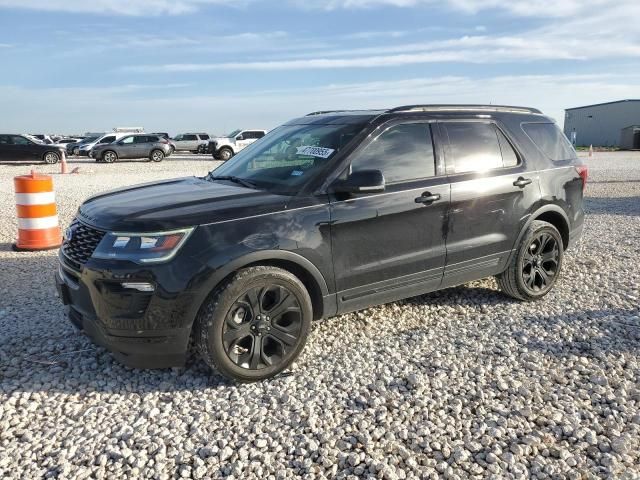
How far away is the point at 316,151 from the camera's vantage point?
429cm

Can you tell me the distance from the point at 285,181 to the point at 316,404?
164cm

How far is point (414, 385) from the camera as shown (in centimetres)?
A: 367

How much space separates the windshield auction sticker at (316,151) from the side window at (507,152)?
1.82 m

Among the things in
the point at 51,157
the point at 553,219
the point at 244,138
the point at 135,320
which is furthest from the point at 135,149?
the point at 135,320

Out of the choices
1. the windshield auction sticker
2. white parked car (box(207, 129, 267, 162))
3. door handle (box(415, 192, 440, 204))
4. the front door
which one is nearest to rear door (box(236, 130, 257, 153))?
white parked car (box(207, 129, 267, 162))

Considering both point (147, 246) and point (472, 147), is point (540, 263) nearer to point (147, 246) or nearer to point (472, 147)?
point (472, 147)

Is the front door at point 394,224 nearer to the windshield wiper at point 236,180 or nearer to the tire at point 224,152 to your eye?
the windshield wiper at point 236,180

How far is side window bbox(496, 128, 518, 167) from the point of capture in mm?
5063

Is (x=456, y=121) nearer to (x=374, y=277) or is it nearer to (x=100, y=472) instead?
(x=374, y=277)

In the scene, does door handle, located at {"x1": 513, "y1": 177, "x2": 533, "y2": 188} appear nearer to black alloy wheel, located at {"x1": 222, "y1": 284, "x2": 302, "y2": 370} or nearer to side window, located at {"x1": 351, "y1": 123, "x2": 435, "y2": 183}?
side window, located at {"x1": 351, "y1": 123, "x2": 435, "y2": 183}

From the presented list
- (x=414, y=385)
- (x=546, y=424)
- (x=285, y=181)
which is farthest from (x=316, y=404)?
(x=285, y=181)

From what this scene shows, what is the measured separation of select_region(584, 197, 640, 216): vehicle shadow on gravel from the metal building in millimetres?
48028

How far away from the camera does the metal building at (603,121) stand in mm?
60003

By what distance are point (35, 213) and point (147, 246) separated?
15.4ft
